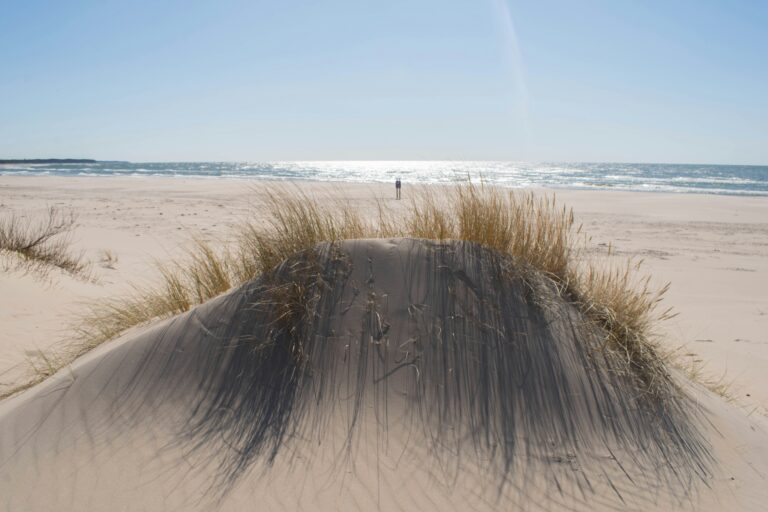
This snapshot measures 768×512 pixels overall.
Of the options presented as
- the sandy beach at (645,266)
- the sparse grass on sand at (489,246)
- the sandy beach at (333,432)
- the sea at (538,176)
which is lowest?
the sea at (538,176)

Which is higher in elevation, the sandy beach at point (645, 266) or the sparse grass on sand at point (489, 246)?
the sparse grass on sand at point (489, 246)

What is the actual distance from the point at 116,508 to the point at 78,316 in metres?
3.48

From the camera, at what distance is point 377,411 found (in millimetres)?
2748

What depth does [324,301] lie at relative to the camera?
3270mm

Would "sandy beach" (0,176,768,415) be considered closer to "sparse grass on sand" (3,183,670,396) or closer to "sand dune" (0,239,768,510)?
"sparse grass on sand" (3,183,670,396)

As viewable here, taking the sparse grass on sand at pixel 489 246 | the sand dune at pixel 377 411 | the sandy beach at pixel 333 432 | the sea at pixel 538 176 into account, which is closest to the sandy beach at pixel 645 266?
the sandy beach at pixel 333 432

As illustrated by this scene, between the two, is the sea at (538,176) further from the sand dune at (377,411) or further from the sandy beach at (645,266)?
the sand dune at (377,411)

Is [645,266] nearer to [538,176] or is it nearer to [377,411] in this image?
[377,411]

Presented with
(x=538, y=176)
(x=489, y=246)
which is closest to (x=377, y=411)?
(x=489, y=246)

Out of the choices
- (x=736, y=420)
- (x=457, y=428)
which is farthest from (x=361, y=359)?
(x=736, y=420)

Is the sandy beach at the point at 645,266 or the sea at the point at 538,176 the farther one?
the sea at the point at 538,176

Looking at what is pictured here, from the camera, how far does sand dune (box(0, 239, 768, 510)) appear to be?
2422 millimetres

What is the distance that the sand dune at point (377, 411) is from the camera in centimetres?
242

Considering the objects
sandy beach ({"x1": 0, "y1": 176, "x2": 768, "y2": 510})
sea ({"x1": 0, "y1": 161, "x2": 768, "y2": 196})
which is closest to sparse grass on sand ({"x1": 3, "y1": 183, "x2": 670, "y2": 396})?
sandy beach ({"x1": 0, "y1": 176, "x2": 768, "y2": 510})
